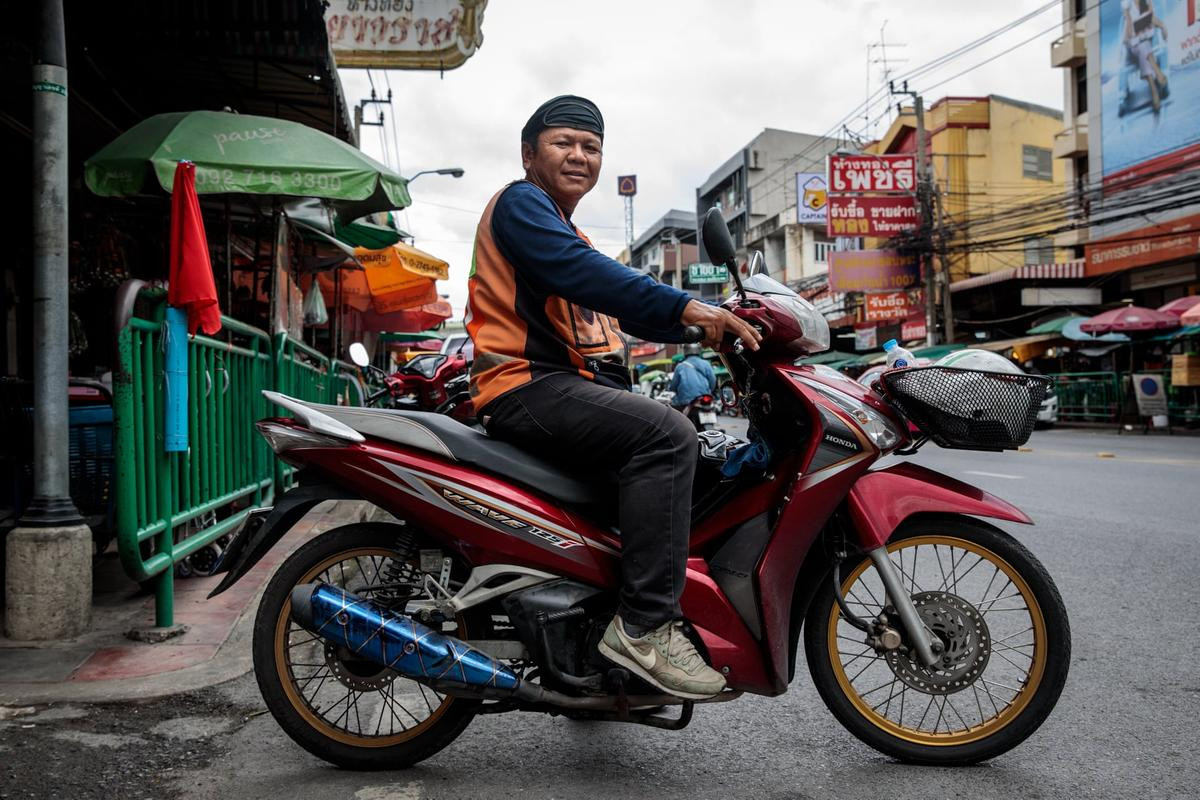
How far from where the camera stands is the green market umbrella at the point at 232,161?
5.53 m

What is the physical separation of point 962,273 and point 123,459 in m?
34.4

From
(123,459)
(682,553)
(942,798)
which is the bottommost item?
(942,798)

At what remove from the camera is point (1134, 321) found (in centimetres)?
1909

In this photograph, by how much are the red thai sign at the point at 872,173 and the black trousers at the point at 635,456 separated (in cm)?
2704

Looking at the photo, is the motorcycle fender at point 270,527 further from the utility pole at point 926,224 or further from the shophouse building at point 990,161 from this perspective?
the shophouse building at point 990,161

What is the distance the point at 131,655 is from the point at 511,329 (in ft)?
6.76

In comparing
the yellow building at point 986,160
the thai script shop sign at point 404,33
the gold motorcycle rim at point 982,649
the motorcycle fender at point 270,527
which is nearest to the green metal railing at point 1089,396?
the yellow building at point 986,160

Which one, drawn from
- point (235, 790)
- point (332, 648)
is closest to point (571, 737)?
point (332, 648)

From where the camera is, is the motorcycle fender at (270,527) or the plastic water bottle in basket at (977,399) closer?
the plastic water bottle in basket at (977,399)

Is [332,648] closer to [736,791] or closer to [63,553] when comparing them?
[736,791]

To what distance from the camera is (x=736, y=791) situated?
2.42m

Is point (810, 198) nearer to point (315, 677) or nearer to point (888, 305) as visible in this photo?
point (888, 305)

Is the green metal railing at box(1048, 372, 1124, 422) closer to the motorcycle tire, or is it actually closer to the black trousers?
the black trousers

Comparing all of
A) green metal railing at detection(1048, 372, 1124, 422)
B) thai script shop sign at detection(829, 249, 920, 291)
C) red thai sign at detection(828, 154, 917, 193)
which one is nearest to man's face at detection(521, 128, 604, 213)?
green metal railing at detection(1048, 372, 1124, 422)
